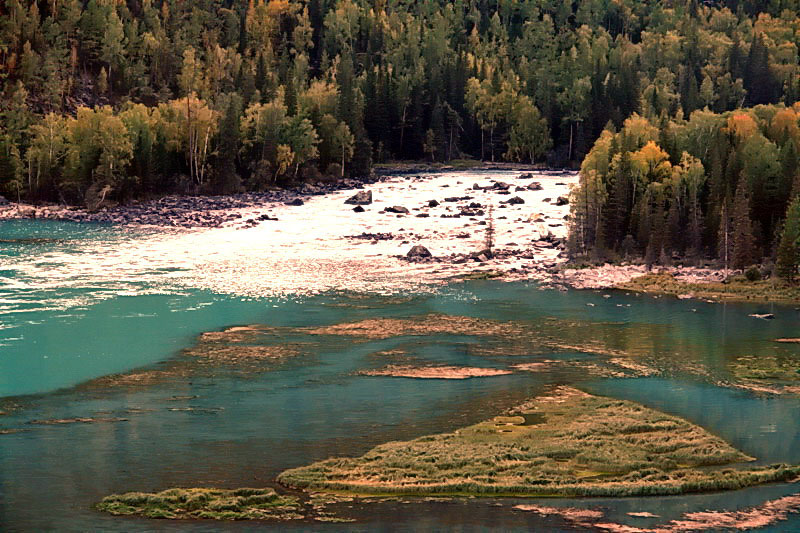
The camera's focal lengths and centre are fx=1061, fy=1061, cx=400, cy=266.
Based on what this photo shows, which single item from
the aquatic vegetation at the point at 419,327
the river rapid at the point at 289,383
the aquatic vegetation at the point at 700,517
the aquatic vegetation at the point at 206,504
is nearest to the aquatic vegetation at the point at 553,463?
the river rapid at the point at 289,383

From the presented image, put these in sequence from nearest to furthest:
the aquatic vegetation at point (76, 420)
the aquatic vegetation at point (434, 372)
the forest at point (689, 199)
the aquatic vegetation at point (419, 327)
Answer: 1. the aquatic vegetation at point (76, 420)
2. the aquatic vegetation at point (434, 372)
3. the aquatic vegetation at point (419, 327)
4. the forest at point (689, 199)

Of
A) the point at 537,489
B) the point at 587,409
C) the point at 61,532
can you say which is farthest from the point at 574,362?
the point at 61,532

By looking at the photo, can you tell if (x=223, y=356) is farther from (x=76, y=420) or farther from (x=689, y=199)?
(x=689, y=199)

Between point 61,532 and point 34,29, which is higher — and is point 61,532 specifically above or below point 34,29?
below

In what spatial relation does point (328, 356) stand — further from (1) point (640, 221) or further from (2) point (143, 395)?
(1) point (640, 221)

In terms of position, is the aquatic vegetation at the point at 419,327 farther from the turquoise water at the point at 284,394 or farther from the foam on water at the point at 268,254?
the foam on water at the point at 268,254

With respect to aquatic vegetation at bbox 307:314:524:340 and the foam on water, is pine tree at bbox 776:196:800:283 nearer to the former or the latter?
the foam on water

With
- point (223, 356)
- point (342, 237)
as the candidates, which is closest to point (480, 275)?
point (342, 237)
